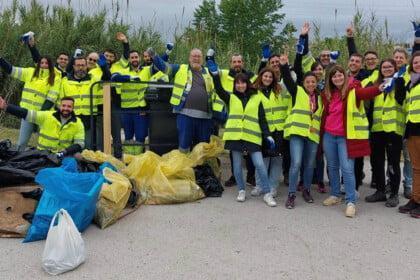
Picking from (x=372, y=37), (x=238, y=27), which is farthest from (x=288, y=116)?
(x=238, y=27)

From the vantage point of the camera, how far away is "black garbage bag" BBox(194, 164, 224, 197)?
20.1 ft

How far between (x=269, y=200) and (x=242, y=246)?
4.77ft

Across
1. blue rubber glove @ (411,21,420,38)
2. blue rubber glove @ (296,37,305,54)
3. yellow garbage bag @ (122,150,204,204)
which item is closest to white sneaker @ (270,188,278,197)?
yellow garbage bag @ (122,150,204,204)

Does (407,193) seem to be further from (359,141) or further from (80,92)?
(80,92)

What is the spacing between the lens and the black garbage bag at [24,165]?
5.07 meters

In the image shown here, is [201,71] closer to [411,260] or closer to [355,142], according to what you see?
[355,142]

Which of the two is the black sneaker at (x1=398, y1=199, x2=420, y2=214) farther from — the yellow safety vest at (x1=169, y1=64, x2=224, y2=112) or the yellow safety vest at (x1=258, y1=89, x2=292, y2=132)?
the yellow safety vest at (x1=169, y1=64, x2=224, y2=112)

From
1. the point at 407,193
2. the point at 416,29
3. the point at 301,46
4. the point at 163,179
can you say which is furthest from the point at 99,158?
the point at 416,29

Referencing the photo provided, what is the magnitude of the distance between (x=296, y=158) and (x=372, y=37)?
19.0 ft

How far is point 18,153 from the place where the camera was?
5.60 m

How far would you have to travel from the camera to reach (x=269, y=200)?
580 centimetres

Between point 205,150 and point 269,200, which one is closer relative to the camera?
point 269,200

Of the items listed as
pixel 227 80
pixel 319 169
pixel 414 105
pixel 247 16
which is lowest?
pixel 319 169

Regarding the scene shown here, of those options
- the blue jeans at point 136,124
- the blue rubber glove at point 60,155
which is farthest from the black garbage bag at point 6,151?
the blue jeans at point 136,124
